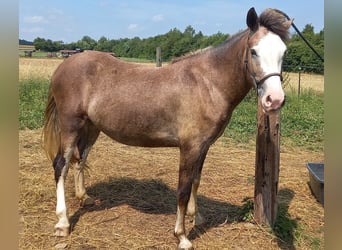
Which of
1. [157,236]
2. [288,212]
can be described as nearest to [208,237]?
[157,236]

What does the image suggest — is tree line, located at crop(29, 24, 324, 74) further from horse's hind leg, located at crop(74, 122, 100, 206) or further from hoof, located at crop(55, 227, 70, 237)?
hoof, located at crop(55, 227, 70, 237)

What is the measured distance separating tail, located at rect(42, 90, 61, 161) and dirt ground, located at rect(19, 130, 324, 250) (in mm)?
712

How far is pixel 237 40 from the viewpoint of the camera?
310 cm

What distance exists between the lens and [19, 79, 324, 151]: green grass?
777cm

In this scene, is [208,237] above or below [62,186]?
below

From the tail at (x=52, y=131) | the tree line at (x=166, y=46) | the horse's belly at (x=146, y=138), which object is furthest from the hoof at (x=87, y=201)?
the tree line at (x=166, y=46)

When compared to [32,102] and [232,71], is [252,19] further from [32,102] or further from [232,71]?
[32,102]

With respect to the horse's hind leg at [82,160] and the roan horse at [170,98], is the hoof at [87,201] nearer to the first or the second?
the horse's hind leg at [82,160]

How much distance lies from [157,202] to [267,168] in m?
1.50

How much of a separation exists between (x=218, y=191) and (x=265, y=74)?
2.53 meters
